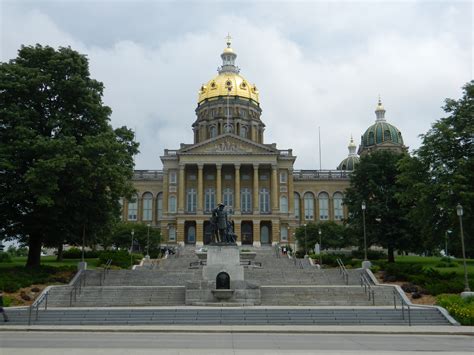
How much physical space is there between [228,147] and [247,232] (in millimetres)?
13239

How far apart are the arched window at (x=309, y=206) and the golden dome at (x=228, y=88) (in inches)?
874

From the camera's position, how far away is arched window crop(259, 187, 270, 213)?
3123 inches

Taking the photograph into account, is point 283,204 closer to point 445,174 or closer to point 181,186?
point 181,186

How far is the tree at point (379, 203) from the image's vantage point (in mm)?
47406

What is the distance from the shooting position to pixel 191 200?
79938 millimetres

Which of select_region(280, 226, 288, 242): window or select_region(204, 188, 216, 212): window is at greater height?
select_region(204, 188, 216, 212): window

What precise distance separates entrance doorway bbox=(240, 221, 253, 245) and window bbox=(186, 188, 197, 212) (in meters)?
7.99

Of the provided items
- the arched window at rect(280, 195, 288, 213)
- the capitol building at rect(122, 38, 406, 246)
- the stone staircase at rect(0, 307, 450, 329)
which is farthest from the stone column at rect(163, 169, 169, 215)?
the stone staircase at rect(0, 307, 450, 329)

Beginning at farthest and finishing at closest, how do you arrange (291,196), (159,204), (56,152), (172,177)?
(159,204), (291,196), (172,177), (56,152)

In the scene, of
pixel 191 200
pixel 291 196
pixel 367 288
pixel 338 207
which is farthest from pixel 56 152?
pixel 338 207

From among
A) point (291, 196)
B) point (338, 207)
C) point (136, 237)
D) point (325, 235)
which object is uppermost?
point (291, 196)

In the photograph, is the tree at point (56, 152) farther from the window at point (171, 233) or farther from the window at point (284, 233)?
the window at point (284, 233)

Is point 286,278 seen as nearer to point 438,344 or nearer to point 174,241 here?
point 438,344

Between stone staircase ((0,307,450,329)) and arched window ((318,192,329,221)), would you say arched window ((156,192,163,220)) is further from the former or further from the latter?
stone staircase ((0,307,450,329))
